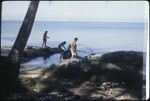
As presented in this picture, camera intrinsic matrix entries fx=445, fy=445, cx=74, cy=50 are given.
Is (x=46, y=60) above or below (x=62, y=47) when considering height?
below

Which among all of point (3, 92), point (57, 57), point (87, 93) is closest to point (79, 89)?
point (87, 93)

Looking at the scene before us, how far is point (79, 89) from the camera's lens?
7.51 meters

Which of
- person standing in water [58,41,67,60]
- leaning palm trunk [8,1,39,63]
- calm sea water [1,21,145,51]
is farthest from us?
person standing in water [58,41,67,60]

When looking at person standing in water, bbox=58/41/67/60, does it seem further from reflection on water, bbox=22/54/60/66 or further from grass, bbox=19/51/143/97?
grass, bbox=19/51/143/97

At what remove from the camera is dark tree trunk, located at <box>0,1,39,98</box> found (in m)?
7.46

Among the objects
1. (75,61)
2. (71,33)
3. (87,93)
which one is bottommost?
(87,93)

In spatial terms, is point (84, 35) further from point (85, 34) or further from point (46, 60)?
point (46, 60)

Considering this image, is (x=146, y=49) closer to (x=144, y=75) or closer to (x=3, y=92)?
(x=144, y=75)

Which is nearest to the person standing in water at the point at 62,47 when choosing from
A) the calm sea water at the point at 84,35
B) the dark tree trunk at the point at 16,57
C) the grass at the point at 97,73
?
the calm sea water at the point at 84,35

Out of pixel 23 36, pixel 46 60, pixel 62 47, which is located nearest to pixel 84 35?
pixel 62 47

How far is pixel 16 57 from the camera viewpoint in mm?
7605

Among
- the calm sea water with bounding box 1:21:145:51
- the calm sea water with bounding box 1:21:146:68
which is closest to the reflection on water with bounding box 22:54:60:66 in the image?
the calm sea water with bounding box 1:21:146:68

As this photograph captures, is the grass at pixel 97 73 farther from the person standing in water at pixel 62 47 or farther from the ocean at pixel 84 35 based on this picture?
the person standing in water at pixel 62 47

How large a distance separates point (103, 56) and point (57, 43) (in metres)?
0.84
